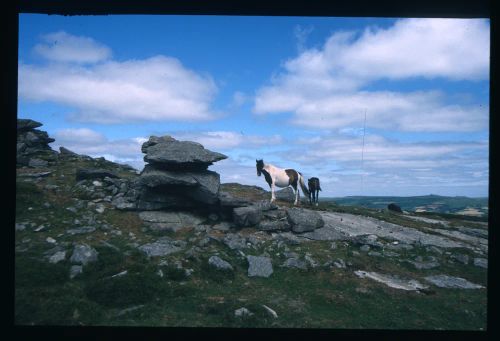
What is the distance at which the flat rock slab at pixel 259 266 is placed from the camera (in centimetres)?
1216

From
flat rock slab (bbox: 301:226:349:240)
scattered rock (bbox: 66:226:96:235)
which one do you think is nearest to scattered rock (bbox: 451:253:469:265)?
flat rock slab (bbox: 301:226:349:240)

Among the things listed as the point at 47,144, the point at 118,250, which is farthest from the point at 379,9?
the point at 47,144

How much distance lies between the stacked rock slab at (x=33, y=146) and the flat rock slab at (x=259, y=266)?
2175 cm

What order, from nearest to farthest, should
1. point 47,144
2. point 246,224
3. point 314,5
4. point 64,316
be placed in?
point 314,5 → point 64,316 → point 246,224 → point 47,144

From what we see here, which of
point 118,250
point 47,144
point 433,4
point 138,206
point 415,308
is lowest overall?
point 415,308

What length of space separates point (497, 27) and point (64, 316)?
9.86 m

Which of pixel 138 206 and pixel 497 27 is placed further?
pixel 138 206

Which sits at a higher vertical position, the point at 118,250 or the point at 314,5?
the point at 314,5

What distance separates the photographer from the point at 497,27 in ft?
9.41

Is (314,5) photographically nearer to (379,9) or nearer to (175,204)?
(379,9)

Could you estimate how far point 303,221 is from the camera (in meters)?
17.4

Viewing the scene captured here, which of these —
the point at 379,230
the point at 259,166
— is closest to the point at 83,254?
the point at 259,166

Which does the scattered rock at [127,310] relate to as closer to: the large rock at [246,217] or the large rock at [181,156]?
the large rock at [246,217]

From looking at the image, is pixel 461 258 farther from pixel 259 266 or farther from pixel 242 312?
pixel 242 312
